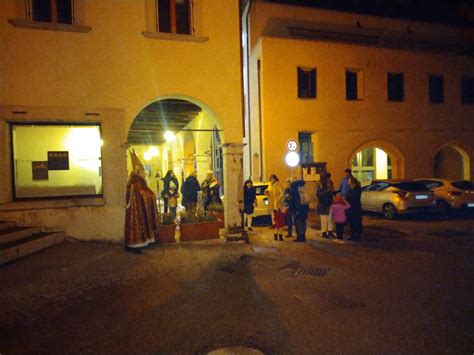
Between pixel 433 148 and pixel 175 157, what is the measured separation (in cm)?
1414

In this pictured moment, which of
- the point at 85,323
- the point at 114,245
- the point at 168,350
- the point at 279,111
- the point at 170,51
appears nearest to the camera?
the point at 168,350

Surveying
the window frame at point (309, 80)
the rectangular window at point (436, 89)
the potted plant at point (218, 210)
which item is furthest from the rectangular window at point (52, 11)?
the rectangular window at point (436, 89)

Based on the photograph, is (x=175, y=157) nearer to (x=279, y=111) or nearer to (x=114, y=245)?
(x=279, y=111)

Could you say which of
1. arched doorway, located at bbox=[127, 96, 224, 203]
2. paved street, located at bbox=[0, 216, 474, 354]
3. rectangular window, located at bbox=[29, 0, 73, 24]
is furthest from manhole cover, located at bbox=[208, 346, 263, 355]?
rectangular window, located at bbox=[29, 0, 73, 24]

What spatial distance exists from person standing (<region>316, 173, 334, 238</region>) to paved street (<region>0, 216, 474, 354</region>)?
114 centimetres

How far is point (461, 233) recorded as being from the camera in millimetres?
9562

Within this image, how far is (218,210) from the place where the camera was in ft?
33.0

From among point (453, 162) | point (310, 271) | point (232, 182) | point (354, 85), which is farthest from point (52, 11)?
point (453, 162)

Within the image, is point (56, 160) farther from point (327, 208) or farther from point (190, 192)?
point (327, 208)

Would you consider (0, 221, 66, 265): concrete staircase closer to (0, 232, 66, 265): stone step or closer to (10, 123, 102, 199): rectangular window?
(0, 232, 66, 265): stone step

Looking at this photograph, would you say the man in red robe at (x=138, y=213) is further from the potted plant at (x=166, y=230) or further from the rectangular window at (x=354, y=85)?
the rectangular window at (x=354, y=85)

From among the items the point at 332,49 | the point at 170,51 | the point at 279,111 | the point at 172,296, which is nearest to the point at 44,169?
A: the point at 170,51

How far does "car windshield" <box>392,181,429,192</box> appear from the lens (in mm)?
12266

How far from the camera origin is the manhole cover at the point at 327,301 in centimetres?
473
